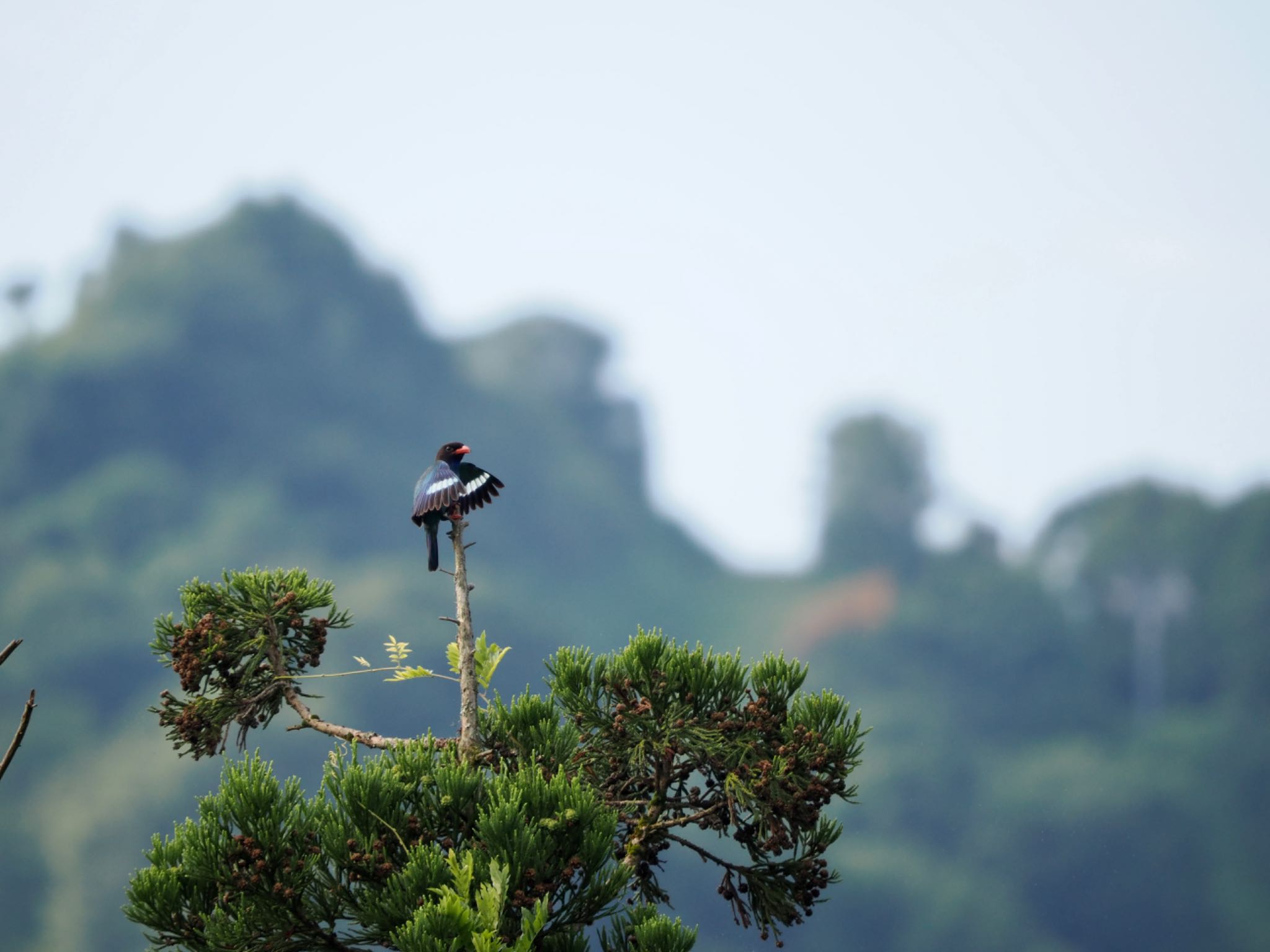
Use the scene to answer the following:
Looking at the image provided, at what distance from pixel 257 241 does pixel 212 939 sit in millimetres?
95856

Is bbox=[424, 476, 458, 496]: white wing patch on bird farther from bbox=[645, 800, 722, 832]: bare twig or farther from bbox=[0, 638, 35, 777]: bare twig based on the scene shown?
bbox=[0, 638, 35, 777]: bare twig

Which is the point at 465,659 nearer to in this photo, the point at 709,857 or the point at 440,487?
the point at 440,487

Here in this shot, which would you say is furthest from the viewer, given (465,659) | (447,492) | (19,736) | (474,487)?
(474,487)

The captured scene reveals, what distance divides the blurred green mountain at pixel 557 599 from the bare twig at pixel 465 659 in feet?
199

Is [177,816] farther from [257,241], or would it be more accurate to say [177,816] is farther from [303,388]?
[257,241]

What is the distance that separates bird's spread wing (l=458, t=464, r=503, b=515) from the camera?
6191mm

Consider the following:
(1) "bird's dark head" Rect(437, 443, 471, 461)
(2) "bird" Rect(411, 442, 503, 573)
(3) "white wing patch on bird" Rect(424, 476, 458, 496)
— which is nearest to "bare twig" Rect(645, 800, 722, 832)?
(2) "bird" Rect(411, 442, 503, 573)

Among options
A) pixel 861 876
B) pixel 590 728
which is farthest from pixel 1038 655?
pixel 590 728

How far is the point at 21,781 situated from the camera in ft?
223

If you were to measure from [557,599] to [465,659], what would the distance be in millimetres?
86612

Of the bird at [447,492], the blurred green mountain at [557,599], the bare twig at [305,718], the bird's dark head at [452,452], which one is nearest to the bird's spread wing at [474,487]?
the bird at [447,492]

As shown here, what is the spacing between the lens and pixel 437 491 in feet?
20.4

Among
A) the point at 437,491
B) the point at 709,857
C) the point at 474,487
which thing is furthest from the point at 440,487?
the point at 709,857

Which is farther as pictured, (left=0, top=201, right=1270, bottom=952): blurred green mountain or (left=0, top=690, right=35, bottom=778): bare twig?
(left=0, top=201, right=1270, bottom=952): blurred green mountain
